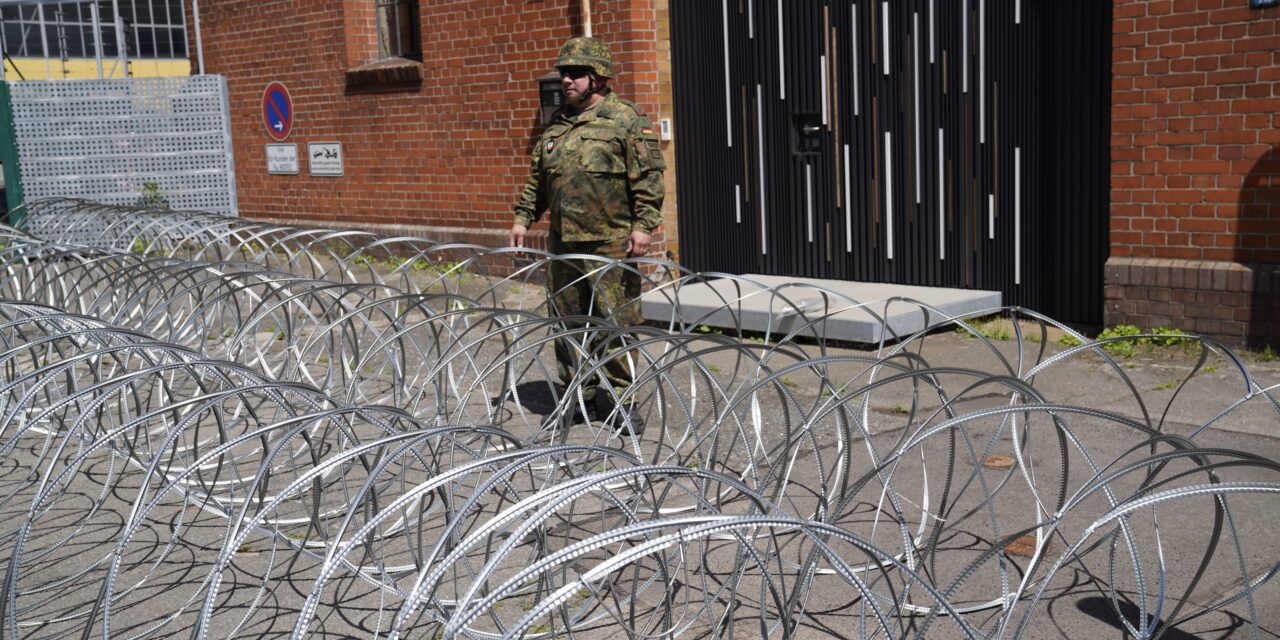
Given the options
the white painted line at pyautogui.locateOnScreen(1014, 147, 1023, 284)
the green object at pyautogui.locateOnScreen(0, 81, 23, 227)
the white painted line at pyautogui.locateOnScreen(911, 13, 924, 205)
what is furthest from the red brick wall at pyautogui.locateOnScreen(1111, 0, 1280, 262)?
the green object at pyautogui.locateOnScreen(0, 81, 23, 227)

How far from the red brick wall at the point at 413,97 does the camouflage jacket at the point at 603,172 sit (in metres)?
3.65

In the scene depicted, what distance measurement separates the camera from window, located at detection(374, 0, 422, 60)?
1326cm

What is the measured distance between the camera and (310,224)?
14141 millimetres

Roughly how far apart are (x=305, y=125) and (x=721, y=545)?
34.9 ft

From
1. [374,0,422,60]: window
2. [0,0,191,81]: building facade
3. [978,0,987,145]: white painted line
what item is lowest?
[978,0,987,145]: white painted line

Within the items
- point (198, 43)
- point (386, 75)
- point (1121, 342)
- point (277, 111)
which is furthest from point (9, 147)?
point (1121, 342)

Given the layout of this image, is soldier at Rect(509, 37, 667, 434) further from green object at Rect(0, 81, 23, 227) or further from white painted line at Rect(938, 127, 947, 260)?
green object at Rect(0, 81, 23, 227)

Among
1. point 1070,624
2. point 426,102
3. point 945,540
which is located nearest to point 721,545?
point 945,540

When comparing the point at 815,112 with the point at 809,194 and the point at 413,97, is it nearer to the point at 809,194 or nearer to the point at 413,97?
the point at 809,194

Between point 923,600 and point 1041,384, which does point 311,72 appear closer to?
point 1041,384

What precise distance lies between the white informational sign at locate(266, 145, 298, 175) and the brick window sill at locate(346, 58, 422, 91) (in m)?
1.48

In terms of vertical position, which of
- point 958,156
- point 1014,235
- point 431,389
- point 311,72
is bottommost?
point 431,389

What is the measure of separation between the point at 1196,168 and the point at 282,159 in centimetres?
1037

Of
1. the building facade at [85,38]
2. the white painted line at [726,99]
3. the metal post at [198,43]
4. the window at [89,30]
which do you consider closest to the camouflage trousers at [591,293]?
the white painted line at [726,99]
